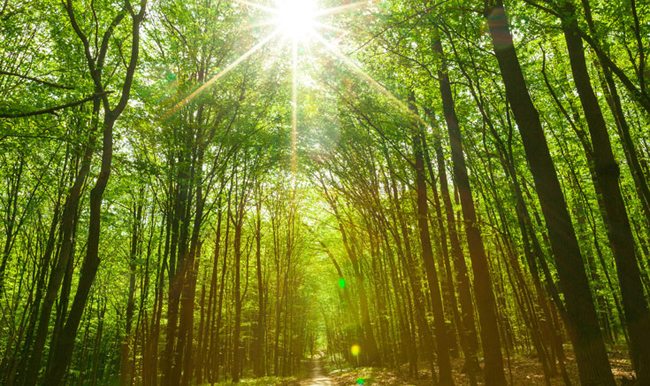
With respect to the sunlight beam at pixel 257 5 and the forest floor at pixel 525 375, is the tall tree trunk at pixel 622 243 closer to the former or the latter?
the forest floor at pixel 525 375

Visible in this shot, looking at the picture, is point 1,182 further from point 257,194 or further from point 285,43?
point 285,43

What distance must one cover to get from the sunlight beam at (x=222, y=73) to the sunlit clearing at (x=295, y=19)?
60 centimetres

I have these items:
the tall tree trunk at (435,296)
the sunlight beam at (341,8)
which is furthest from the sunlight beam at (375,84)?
the sunlight beam at (341,8)

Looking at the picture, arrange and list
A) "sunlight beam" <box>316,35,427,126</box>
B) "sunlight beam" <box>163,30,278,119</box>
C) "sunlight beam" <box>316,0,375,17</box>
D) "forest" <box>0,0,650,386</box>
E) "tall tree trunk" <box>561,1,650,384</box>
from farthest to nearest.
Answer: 1. "sunlight beam" <box>163,30,278,119</box>
2. "sunlight beam" <box>316,35,427,126</box>
3. "sunlight beam" <box>316,0,375,17</box>
4. "forest" <box>0,0,650,386</box>
5. "tall tree trunk" <box>561,1,650,384</box>

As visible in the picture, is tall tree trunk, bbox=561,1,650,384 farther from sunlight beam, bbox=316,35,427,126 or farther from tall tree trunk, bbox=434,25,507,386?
sunlight beam, bbox=316,35,427,126

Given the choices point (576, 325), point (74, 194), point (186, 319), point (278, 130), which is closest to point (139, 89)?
point (74, 194)

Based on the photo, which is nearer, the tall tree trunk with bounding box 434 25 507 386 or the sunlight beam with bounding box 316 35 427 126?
the tall tree trunk with bounding box 434 25 507 386

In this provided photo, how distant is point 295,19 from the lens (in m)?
9.66

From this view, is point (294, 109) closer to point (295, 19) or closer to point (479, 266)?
point (295, 19)

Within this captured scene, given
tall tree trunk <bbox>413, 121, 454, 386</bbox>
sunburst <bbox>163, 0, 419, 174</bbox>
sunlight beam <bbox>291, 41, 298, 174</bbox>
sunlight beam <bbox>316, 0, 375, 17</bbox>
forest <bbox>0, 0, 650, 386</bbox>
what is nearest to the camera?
forest <bbox>0, 0, 650, 386</bbox>

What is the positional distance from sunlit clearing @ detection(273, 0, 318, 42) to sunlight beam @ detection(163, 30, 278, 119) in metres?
0.60

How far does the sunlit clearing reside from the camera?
8766mm

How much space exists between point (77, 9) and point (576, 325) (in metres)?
11.8

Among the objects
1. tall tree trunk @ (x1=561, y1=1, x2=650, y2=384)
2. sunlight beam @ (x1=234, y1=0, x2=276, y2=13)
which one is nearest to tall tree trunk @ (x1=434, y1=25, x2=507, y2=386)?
tall tree trunk @ (x1=561, y1=1, x2=650, y2=384)
